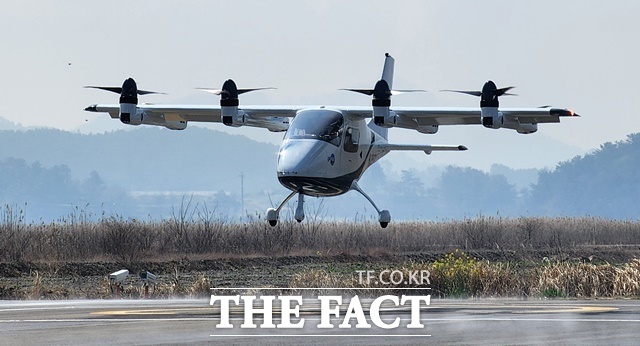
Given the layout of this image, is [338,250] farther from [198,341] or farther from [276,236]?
[198,341]

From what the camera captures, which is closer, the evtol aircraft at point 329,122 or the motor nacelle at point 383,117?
the evtol aircraft at point 329,122

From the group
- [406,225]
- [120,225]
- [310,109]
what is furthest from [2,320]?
[406,225]

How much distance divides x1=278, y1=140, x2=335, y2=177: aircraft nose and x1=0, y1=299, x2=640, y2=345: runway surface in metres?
10.4

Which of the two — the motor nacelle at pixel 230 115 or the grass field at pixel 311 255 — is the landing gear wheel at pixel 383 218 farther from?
the motor nacelle at pixel 230 115

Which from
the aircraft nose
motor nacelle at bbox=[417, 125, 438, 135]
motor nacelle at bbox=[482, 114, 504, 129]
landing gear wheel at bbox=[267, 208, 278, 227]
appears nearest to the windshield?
the aircraft nose

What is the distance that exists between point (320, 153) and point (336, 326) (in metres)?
17.1

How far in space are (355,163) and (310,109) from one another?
107 inches

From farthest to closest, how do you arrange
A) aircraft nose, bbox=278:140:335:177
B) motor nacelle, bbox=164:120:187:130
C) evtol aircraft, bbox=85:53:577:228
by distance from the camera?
motor nacelle, bbox=164:120:187:130 → evtol aircraft, bbox=85:53:577:228 → aircraft nose, bbox=278:140:335:177

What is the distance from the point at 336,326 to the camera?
69.5ft

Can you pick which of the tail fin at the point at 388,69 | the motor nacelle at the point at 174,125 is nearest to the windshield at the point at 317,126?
the motor nacelle at the point at 174,125

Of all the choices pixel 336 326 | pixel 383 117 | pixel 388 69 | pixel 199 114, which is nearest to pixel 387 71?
pixel 388 69

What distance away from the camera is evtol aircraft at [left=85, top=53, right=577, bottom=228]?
37875 millimetres

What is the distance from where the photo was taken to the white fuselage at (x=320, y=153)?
3734 cm

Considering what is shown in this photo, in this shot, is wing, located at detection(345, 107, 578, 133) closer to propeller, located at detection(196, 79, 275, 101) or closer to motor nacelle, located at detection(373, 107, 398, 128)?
motor nacelle, located at detection(373, 107, 398, 128)
